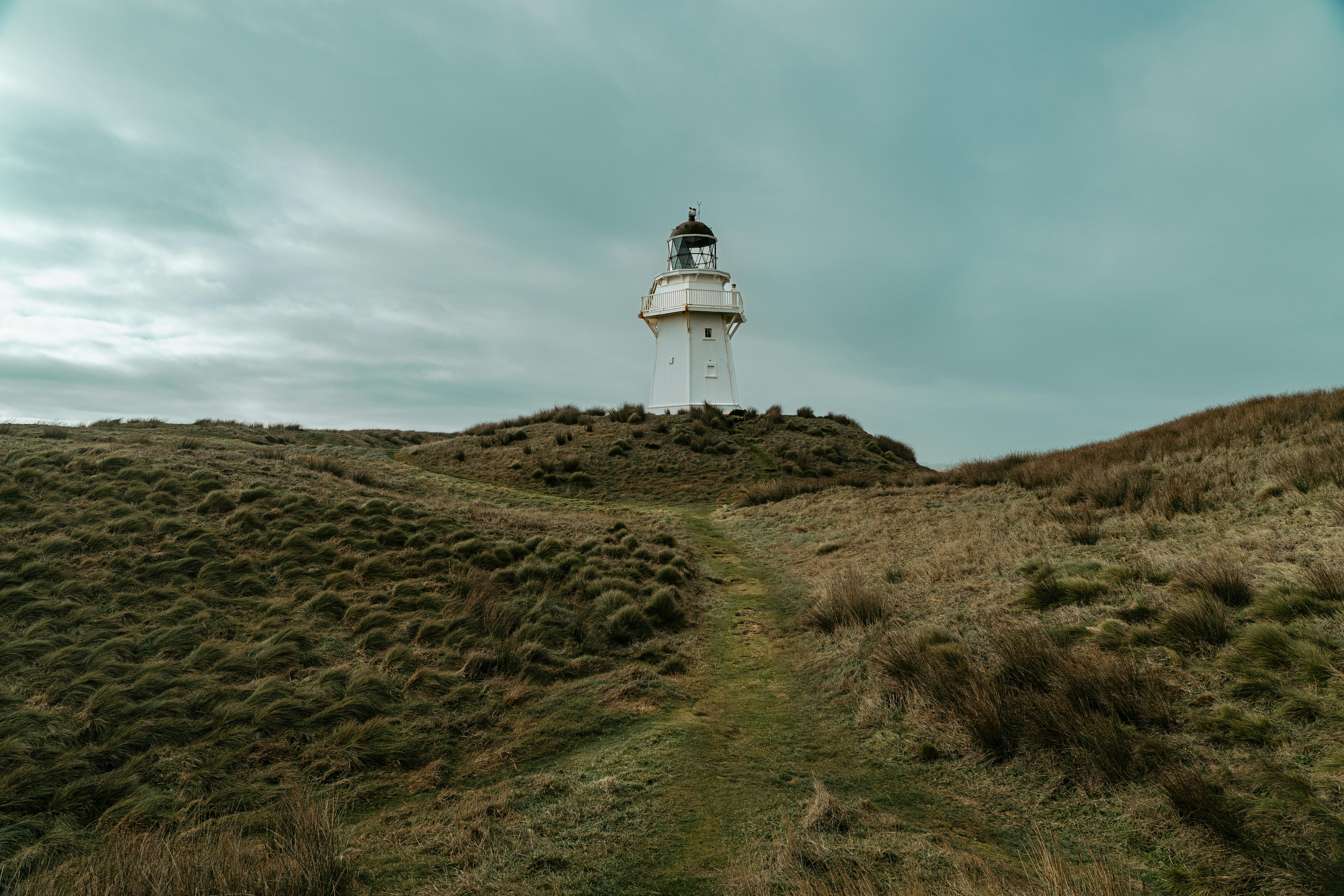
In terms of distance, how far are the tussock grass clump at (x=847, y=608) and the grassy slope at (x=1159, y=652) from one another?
0.18 m

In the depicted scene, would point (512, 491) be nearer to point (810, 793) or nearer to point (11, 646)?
point (11, 646)

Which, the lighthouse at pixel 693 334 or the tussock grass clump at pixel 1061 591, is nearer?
the tussock grass clump at pixel 1061 591

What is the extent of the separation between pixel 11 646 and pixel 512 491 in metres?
16.4

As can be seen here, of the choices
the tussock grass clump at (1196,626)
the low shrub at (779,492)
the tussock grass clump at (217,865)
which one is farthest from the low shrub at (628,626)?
the low shrub at (779,492)

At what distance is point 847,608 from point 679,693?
→ 2.84 m

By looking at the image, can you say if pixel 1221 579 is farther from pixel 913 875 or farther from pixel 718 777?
pixel 718 777

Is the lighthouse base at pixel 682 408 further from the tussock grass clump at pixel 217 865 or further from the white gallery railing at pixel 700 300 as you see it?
the tussock grass clump at pixel 217 865

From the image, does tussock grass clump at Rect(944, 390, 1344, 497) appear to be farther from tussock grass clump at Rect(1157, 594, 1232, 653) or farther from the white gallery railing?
the white gallery railing

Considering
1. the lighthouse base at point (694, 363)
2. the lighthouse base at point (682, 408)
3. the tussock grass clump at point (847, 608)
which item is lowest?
the tussock grass clump at point (847, 608)

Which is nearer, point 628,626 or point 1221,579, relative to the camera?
point 1221,579

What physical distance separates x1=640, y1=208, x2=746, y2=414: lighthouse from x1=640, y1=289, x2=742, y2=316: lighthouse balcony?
31 millimetres

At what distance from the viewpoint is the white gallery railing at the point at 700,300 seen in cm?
3550

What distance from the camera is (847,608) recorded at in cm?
878

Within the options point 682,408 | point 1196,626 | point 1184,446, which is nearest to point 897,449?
point 682,408
